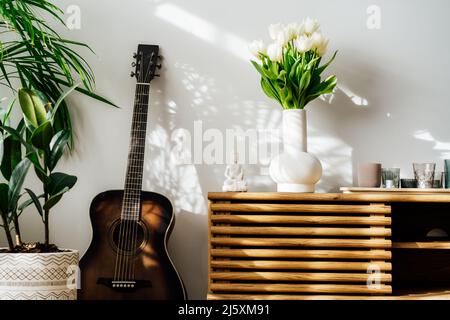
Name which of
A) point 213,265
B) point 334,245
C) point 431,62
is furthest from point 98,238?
point 431,62

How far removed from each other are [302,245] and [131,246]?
691 millimetres

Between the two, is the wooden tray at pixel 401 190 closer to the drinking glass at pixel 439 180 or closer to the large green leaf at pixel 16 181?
the drinking glass at pixel 439 180

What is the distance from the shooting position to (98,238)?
7.08ft

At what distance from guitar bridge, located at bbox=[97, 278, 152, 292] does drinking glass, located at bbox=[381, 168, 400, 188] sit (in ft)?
3.53

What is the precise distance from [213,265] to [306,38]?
975 millimetres

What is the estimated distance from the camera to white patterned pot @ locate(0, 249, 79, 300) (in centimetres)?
181

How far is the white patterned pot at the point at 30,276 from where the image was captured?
5.93ft

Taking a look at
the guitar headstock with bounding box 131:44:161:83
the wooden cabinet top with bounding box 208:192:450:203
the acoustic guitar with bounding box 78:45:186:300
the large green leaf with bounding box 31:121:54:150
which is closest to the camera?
the large green leaf with bounding box 31:121:54:150

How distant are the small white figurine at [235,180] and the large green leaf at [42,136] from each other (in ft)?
2.29

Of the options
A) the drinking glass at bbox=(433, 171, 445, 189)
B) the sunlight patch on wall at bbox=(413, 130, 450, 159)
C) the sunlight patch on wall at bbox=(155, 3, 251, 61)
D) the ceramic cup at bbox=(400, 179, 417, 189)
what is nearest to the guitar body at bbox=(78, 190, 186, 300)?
the sunlight patch on wall at bbox=(155, 3, 251, 61)

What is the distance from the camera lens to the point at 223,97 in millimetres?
2447

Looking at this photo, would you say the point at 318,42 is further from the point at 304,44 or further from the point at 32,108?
the point at 32,108

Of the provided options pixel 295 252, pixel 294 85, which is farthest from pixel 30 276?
pixel 294 85

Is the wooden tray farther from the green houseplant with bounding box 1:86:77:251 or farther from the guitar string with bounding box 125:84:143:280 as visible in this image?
the green houseplant with bounding box 1:86:77:251
